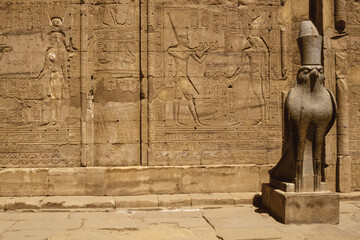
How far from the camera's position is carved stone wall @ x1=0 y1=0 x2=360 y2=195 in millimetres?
7000

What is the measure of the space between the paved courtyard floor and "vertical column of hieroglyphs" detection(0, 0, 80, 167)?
4.58ft

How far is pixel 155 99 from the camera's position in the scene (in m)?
7.08

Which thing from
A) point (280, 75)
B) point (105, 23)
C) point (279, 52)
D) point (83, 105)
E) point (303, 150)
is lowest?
point (303, 150)

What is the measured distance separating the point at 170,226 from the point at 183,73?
309 centimetres

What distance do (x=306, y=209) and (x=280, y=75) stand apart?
3048mm

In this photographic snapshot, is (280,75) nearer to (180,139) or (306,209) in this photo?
(180,139)

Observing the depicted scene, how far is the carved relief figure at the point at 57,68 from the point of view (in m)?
7.02

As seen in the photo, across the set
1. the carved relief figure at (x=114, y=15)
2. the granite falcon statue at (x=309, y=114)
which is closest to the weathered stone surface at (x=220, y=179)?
the granite falcon statue at (x=309, y=114)

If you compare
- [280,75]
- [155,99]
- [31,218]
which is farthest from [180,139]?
[31,218]

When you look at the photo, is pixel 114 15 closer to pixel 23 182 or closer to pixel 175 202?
pixel 23 182

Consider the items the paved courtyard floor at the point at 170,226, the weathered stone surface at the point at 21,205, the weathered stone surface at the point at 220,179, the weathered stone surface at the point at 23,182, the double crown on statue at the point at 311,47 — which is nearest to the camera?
the paved courtyard floor at the point at 170,226

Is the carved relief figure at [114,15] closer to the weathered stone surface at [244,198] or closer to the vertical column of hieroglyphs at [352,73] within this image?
the weathered stone surface at [244,198]

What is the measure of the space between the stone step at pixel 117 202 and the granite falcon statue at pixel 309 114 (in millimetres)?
1468

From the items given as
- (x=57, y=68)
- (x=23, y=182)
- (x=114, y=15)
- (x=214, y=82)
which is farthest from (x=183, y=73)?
(x=23, y=182)
